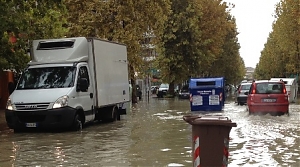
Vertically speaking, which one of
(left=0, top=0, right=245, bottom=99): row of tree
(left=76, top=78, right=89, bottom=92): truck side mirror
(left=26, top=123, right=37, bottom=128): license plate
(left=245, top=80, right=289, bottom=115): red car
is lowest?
(left=26, top=123, right=37, bottom=128): license plate

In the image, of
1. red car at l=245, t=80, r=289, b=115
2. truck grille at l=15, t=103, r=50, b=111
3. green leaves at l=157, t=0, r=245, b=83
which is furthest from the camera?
green leaves at l=157, t=0, r=245, b=83

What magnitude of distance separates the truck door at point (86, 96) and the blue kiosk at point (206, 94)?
28.9 feet

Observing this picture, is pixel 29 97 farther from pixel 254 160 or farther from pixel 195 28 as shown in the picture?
pixel 195 28

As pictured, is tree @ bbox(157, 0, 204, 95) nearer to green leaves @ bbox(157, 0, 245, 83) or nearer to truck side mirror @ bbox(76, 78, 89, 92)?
green leaves @ bbox(157, 0, 245, 83)

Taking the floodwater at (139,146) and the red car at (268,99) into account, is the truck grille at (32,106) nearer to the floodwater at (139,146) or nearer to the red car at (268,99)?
the floodwater at (139,146)

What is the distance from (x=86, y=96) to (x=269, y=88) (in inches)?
317

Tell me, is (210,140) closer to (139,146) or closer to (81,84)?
(139,146)

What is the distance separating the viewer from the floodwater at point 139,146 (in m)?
9.48

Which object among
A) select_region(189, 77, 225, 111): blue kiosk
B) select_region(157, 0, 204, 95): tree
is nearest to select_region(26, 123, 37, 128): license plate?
select_region(189, 77, 225, 111): blue kiosk

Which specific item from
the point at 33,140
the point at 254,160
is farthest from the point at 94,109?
the point at 254,160

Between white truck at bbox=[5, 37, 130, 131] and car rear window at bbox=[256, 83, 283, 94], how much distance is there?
6.13 meters

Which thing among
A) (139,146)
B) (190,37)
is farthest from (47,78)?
(190,37)

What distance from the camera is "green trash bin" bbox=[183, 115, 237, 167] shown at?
675cm

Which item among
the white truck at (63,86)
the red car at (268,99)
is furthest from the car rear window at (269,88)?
the white truck at (63,86)
